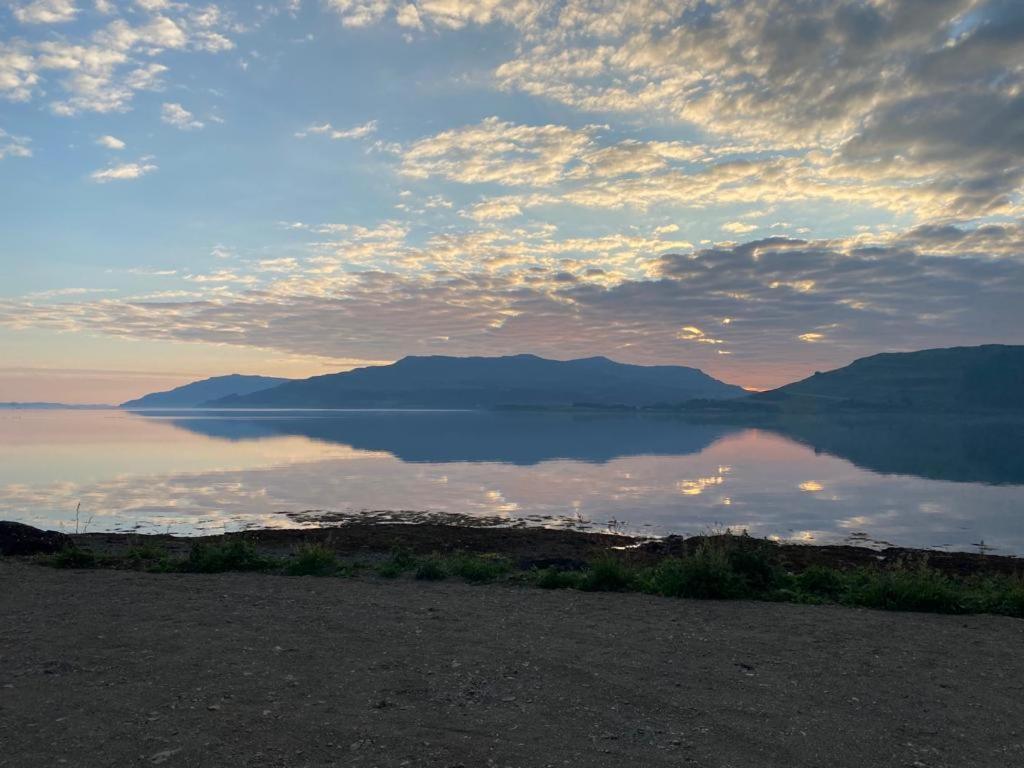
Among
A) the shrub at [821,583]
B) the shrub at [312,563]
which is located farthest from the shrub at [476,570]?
the shrub at [821,583]

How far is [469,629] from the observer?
10.6m

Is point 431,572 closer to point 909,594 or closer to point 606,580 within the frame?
point 606,580

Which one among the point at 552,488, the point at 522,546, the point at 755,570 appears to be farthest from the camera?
the point at 552,488

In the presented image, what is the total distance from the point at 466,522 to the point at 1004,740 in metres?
23.2

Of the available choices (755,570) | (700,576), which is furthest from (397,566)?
(755,570)

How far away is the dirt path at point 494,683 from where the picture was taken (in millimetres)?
Answer: 6465

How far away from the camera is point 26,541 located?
58.2 feet

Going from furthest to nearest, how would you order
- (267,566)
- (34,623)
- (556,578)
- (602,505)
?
(602,505)
(267,566)
(556,578)
(34,623)

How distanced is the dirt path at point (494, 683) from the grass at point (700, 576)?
2.31 feet

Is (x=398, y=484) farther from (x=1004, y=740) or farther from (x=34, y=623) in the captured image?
(x=1004, y=740)

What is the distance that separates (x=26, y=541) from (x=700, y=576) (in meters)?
16.6

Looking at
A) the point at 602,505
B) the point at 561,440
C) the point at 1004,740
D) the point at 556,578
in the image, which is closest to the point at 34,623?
the point at 556,578

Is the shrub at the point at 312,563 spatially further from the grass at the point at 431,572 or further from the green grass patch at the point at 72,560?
the green grass patch at the point at 72,560

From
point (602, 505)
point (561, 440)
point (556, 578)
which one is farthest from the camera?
point (561, 440)
